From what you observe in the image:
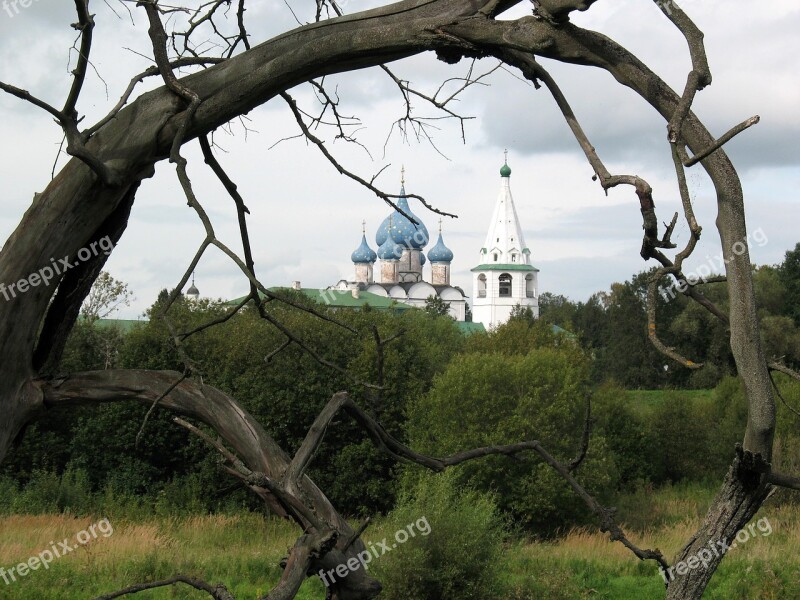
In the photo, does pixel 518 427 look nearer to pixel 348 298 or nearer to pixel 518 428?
pixel 518 428

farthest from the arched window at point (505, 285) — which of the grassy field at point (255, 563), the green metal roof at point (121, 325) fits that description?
the grassy field at point (255, 563)

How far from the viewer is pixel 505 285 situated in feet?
317

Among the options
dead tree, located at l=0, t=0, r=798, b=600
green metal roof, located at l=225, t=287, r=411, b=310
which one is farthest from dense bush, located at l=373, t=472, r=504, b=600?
green metal roof, located at l=225, t=287, r=411, b=310

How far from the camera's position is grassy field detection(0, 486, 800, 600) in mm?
15102

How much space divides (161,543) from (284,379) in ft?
31.9

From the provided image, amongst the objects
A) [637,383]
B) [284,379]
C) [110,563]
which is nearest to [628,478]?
[284,379]

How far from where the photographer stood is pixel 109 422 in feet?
89.4

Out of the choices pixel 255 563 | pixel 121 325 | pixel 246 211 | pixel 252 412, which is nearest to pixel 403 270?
pixel 121 325

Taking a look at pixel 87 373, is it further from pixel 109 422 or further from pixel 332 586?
→ pixel 109 422

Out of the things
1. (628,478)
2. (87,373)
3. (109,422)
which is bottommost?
(628,478)
